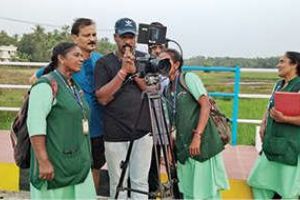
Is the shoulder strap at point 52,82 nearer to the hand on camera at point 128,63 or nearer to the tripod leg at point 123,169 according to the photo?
the hand on camera at point 128,63

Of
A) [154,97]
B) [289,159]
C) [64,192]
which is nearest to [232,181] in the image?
[289,159]

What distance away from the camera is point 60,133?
108 inches

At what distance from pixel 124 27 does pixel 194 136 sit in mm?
829

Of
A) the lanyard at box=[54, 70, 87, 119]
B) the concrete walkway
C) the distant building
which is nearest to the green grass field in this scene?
the concrete walkway

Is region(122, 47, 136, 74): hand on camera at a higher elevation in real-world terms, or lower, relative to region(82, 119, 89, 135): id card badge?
higher

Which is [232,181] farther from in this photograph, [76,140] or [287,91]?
[76,140]

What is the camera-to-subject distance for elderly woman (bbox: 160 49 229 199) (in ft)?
11.0

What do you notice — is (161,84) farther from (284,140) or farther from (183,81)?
(284,140)

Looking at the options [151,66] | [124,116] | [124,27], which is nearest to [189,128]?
[124,116]

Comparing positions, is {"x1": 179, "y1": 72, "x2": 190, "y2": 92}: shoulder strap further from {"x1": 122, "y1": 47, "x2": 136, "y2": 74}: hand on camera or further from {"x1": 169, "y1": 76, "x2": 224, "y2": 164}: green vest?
{"x1": 122, "y1": 47, "x2": 136, "y2": 74}: hand on camera

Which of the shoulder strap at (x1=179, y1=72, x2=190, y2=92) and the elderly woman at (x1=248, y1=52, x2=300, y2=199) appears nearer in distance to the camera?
the shoulder strap at (x1=179, y1=72, x2=190, y2=92)

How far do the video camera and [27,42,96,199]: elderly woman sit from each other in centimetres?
39

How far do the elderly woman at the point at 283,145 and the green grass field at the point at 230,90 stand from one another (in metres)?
2.59

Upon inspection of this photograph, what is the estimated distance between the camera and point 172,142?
133 inches
